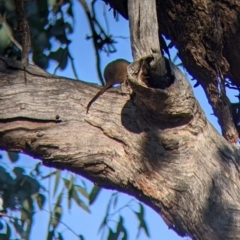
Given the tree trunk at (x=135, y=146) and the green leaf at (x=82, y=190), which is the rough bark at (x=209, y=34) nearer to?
the tree trunk at (x=135, y=146)

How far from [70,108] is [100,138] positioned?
10 cm

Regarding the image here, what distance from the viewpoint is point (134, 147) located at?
74.4 inches

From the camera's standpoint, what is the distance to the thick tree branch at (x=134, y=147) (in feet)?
6.16

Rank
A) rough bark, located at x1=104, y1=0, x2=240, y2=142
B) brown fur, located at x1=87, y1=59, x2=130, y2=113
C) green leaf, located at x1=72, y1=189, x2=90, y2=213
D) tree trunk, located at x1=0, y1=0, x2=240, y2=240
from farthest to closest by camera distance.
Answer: green leaf, located at x1=72, y1=189, x2=90, y2=213
rough bark, located at x1=104, y1=0, x2=240, y2=142
brown fur, located at x1=87, y1=59, x2=130, y2=113
tree trunk, located at x1=0, y1=0, x2=240, y2=240

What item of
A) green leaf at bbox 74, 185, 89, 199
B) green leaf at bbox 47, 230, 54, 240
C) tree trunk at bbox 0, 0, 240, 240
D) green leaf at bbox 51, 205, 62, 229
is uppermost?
green leaf at bbox 74, 185, 89, 199

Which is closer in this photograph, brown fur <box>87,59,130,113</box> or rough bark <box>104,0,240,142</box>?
brown fur <box>87,59,130,113</box>

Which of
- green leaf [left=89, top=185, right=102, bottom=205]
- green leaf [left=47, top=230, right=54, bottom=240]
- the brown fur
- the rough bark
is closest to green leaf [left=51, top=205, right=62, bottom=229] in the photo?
green leaf [left=47, top=230, right=54, bottom=240]

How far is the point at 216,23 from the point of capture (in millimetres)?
2193

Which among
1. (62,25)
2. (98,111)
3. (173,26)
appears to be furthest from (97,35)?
(98,111)

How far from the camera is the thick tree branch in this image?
1.88 meters

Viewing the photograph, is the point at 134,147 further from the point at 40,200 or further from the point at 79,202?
the point at 79,202

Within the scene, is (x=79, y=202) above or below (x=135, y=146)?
above

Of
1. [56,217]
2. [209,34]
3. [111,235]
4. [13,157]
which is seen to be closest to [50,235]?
[56,217]

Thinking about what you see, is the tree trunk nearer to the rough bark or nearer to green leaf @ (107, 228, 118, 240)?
the rough bark
